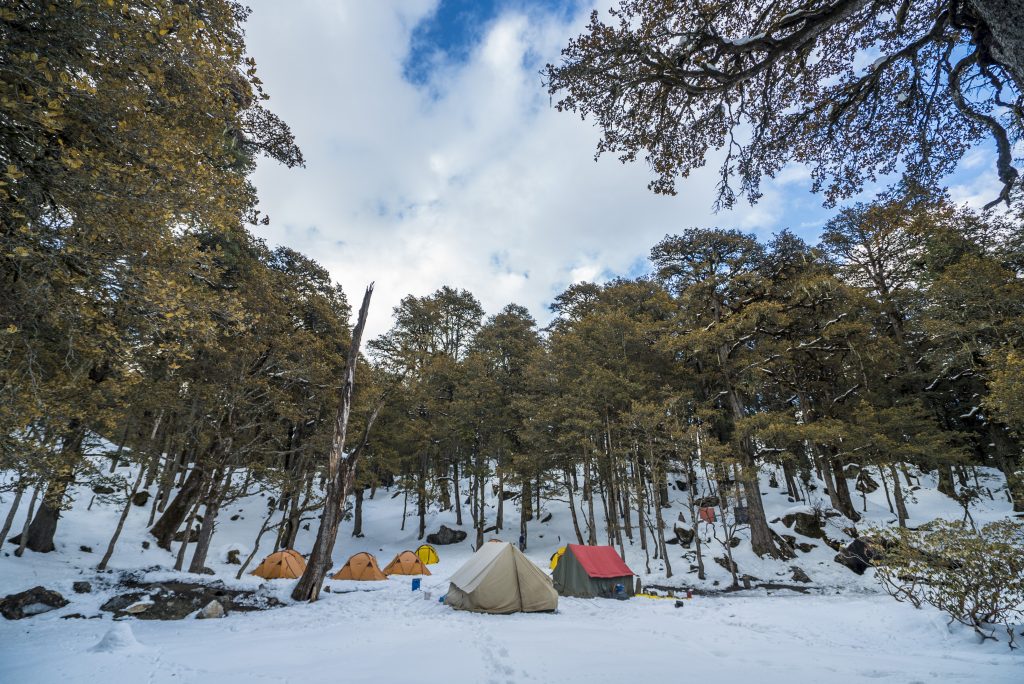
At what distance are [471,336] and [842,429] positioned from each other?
1985cm

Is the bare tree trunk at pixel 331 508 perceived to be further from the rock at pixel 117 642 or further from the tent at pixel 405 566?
the tent at pixel 405 566

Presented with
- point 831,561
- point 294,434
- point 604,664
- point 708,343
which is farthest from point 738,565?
point 294,434

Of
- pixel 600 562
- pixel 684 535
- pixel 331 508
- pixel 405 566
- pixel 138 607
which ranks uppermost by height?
pixel 331 508

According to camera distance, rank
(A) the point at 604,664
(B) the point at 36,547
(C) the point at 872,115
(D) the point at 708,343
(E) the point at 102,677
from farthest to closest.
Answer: (D) the point at 708,343
(B) the point at 36,547
(C) the point at 872,115
(A) the point at 604,664
(E) the point at 102,677

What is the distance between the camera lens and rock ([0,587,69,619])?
8016mm

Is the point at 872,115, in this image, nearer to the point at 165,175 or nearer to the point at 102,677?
the point at 165,175

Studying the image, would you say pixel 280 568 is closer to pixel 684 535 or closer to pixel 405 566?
pixel 405 566

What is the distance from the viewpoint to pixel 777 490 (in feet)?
92.4

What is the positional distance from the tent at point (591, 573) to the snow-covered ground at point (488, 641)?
2.52ft

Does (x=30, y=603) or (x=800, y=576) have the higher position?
(x=30, y=603)

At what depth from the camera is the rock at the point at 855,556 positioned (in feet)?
50.0

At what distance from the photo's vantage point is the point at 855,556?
51.2 feet

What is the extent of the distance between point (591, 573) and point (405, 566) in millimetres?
8420

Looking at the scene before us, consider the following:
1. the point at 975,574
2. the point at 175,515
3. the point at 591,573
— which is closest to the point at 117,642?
the point at 591,573
